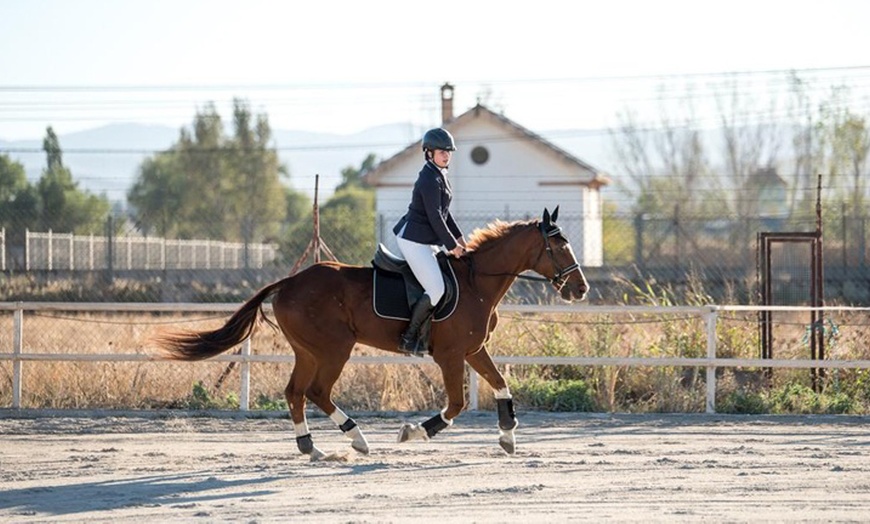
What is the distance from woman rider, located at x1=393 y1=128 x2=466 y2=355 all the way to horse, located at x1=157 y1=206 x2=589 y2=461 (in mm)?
152

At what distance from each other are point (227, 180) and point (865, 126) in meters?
34.1

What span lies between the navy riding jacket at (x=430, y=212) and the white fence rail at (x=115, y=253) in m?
14.2

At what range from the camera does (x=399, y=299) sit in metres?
12.2

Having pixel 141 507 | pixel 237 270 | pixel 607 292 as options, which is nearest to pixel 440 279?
pixel 141 507

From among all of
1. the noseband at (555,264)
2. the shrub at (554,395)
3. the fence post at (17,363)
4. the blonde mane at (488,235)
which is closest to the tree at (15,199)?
the fence post at (17,363)

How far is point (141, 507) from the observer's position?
31.6ft

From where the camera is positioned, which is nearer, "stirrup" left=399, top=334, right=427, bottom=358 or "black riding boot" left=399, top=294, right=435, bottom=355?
"black riding boot" left=399, top=294, right=435, bottom=355

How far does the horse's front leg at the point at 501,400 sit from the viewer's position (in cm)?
1222

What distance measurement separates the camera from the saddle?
12.1m

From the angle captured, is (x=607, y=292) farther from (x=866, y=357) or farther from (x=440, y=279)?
(x=440, y=279)

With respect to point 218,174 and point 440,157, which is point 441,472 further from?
point 218,174

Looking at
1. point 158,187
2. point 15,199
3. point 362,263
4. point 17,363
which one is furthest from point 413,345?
point 158,187

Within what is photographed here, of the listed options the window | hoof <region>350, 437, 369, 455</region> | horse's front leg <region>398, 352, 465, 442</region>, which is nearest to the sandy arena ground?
hoof <region>350, 437, 369, 455</region>

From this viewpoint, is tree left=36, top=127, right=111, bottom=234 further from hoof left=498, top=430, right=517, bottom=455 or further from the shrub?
hoof left=498, top=430, right=517, bottom=455
